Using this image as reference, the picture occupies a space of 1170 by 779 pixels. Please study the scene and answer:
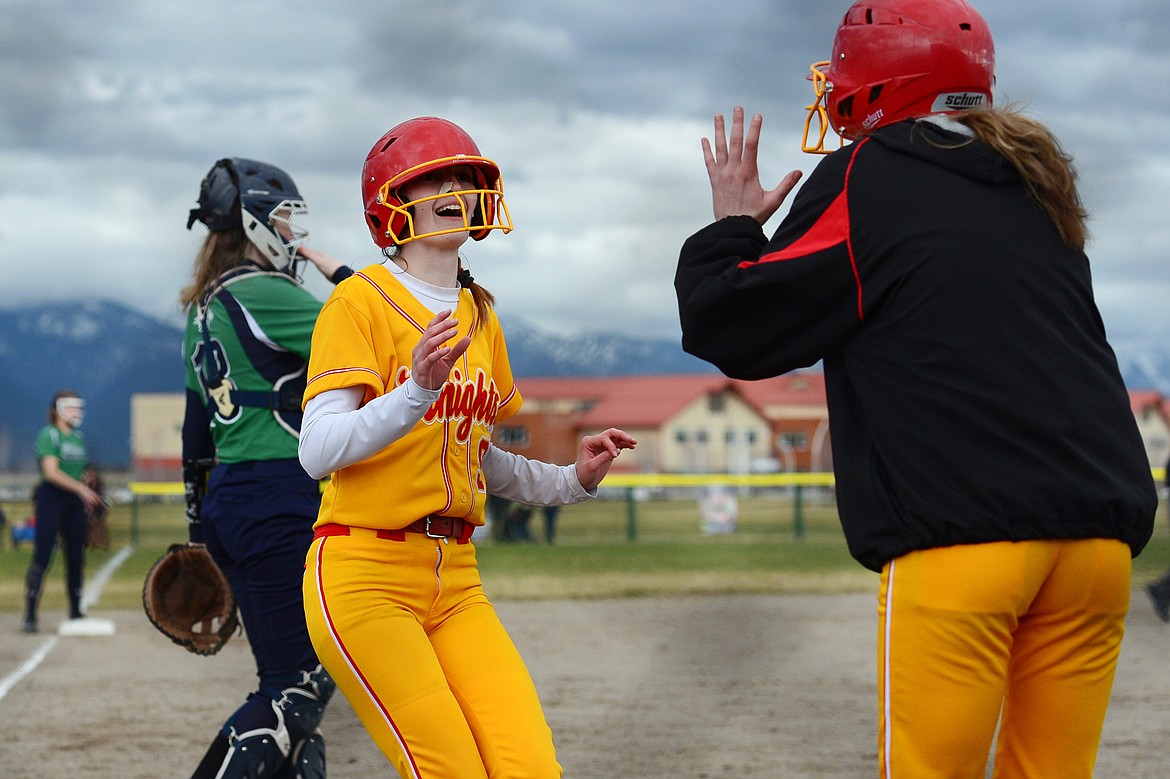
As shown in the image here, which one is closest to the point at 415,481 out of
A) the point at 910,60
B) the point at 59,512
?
the point at 910,60

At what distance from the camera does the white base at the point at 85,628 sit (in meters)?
10.9

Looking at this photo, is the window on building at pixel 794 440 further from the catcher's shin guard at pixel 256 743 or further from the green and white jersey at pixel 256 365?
the catcher's shin guard at pixel 256 743

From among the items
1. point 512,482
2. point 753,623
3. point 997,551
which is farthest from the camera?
point 753,623

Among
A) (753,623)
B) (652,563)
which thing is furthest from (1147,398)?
(753,623)

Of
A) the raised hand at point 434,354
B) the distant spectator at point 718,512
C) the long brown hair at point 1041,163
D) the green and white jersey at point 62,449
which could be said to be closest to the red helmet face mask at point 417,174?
the raised hand at point 434,354

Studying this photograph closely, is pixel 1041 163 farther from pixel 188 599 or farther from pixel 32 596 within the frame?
pixel 32 596

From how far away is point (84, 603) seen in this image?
13.8 meters

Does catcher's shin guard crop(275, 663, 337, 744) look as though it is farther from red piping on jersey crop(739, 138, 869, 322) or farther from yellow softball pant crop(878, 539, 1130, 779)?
red piping on jersey crop(739, 138, 869, 322)

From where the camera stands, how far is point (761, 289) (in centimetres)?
259

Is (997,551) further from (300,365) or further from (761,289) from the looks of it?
(300,365)

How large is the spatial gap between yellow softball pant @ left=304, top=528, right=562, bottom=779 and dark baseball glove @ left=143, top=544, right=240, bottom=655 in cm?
178

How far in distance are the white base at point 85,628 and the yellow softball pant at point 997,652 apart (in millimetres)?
9682

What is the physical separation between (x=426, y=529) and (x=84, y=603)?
39.1 feet

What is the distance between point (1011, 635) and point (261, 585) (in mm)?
2494
